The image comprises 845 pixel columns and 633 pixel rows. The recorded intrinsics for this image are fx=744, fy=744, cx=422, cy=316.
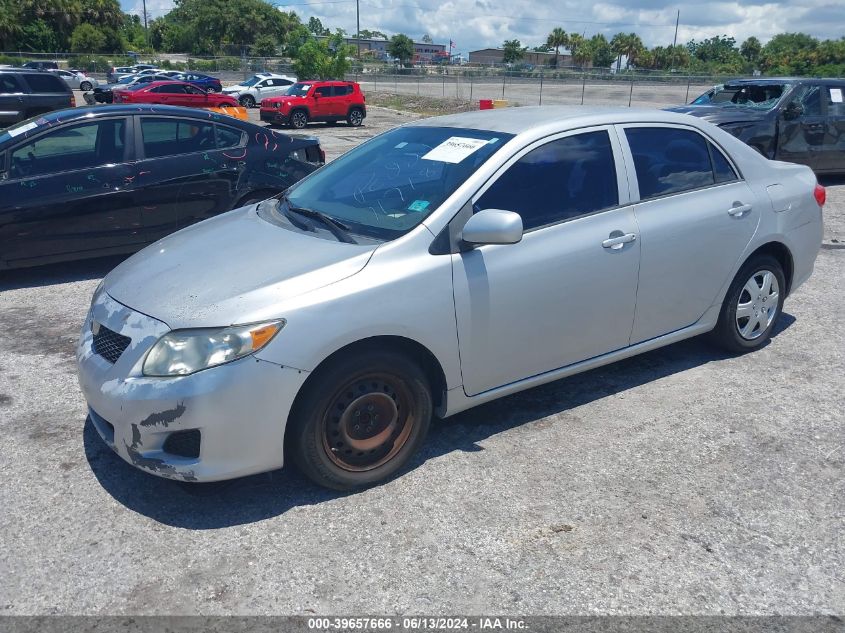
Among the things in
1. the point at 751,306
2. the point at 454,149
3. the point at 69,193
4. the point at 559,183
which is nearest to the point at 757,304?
the point at 751,306

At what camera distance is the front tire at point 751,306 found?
190 inches

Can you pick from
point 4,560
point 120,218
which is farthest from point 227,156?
point 4,560

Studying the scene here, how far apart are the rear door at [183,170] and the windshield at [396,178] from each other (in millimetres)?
2848

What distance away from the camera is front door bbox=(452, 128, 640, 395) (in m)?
3.61

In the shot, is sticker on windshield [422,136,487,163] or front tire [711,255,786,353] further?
front tire [711,255,786,353]

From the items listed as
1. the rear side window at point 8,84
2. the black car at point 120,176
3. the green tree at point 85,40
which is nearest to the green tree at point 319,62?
the rear side window at point 8,84

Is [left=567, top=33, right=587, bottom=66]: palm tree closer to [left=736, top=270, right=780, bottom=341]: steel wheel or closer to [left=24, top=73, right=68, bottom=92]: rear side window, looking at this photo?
[left=24, top=73, right=68, bottom=92]: rear side window

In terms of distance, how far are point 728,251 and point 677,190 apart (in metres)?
0.53

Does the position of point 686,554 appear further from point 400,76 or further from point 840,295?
point 400,76

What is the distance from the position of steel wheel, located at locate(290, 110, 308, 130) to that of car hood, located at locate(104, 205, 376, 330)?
69.1ft

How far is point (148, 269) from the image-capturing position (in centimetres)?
373

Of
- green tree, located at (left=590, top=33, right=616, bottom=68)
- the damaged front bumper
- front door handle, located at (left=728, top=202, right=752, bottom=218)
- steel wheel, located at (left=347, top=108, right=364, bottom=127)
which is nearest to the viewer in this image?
the damaged front bumper

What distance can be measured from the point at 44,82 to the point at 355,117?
32.7 ft

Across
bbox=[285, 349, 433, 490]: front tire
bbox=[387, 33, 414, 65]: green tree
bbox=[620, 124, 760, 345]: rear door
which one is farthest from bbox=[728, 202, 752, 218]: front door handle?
bbox=[387, 33, 414, 65]: green tree
